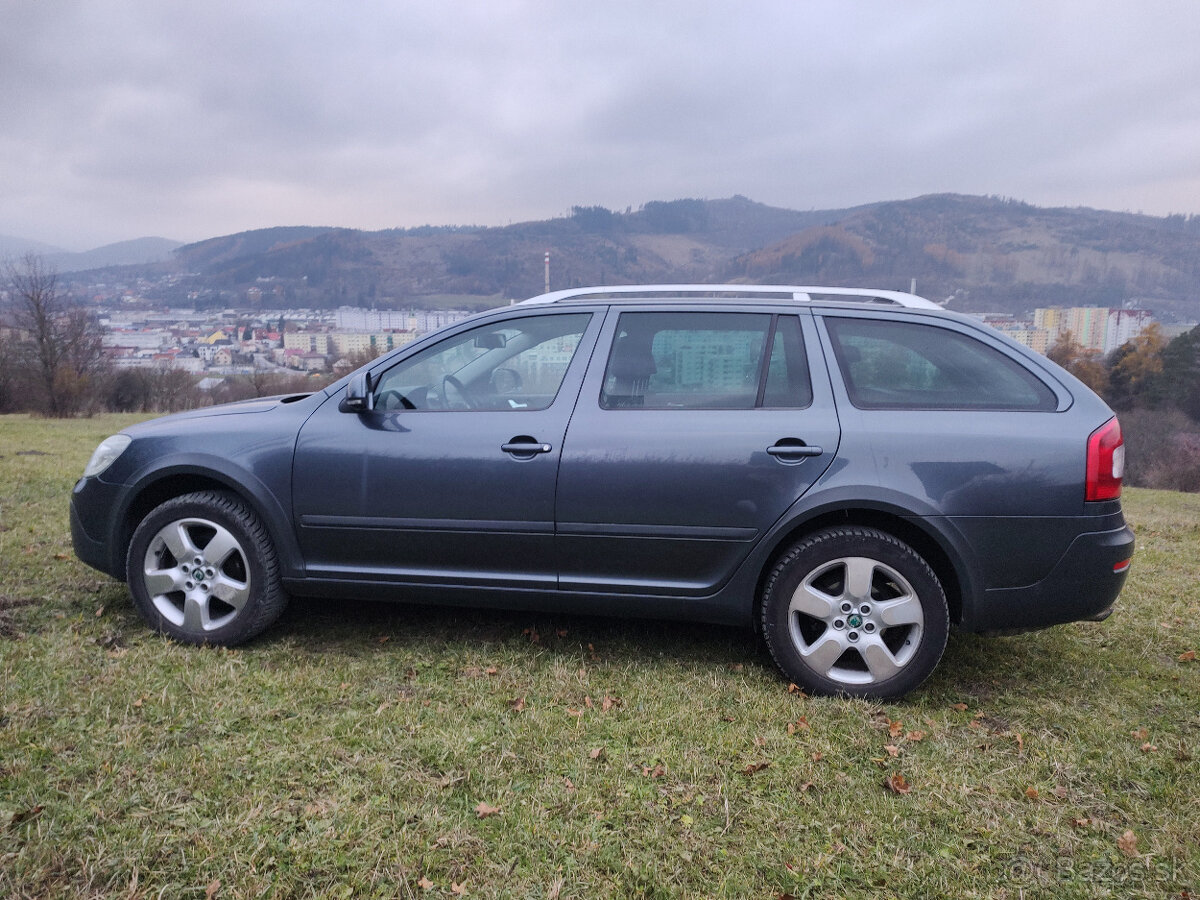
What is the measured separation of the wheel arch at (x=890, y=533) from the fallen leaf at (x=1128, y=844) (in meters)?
0.96

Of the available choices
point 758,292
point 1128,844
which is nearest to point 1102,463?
point 1128,844

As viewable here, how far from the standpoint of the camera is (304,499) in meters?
3.42

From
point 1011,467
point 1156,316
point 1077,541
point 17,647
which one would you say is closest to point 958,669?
point 1077,541

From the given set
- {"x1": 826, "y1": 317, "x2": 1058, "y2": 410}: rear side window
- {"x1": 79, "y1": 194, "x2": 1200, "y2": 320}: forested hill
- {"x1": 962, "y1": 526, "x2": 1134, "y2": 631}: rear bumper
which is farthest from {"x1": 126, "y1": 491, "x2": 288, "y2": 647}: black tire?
{"x1": 79, "y1": 194, "x2": 1200, "y2": 320}: forested hill


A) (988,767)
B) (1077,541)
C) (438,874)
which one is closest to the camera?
(438,874)

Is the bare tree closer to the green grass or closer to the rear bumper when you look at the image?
the green grass

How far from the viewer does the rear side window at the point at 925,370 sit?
121 inches

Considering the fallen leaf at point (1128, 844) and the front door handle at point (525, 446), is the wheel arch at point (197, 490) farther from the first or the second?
the fallen leaf at point (1128, 844)

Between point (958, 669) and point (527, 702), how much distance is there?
2.01 m

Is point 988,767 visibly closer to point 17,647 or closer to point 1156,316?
point 17,647

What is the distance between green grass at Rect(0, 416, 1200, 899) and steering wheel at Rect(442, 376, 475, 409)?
117 cm

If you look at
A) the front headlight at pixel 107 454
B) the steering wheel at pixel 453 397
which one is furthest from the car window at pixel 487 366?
the front headlight at pixel 107 454

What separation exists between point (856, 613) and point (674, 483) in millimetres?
907

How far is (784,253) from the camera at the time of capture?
152 ft
